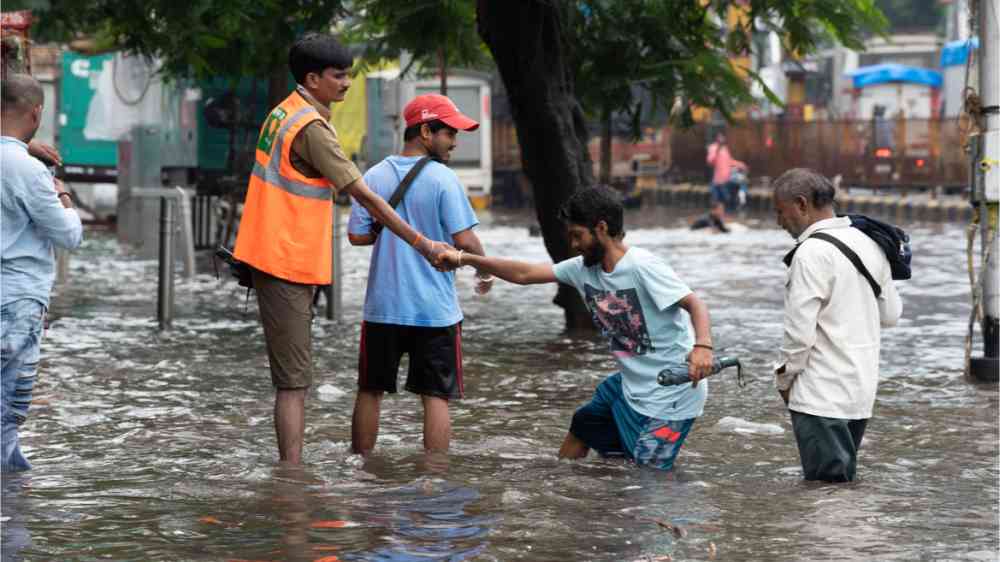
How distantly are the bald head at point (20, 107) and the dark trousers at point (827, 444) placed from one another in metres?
3.22

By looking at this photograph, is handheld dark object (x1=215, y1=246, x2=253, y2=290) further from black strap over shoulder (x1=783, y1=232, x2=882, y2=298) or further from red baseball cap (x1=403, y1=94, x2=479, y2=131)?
black strap over shoulder (x1=783, y1=232, x2=882, y2=298)

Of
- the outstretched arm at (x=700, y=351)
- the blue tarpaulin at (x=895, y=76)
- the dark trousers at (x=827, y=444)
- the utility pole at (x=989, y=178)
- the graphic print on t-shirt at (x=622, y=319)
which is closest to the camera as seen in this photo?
the outstretched arm at (x=700, y=351)

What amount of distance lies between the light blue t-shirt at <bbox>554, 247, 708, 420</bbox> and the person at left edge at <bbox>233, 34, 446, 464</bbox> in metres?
0.74

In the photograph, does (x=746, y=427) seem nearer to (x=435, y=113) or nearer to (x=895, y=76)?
(x=435, y=113)

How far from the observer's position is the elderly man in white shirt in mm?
6844

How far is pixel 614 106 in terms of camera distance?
14.3 meters

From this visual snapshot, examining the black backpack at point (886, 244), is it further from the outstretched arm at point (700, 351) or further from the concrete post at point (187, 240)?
the concrete post at point (187, 240)

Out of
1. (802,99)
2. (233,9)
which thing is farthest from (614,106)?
(802,99)

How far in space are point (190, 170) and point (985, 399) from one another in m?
17.3

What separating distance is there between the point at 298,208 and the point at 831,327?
2.22 meters

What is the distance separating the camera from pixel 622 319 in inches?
280

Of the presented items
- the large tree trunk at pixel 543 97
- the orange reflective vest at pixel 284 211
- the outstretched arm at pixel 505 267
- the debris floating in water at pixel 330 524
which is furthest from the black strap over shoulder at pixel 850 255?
the large tree trunk at pixel 543 97

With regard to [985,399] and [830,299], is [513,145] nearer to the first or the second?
[985,399]

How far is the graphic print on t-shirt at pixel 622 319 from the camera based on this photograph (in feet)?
23.2
